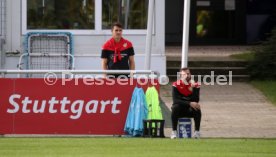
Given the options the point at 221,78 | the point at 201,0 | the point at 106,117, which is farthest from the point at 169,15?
the point at 106,117

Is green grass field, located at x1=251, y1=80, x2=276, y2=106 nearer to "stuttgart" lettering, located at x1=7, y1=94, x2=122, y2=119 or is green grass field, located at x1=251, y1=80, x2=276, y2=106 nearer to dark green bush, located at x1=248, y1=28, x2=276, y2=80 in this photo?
dark green bush, located at x1=248, y1=28, x2=276, y2=80

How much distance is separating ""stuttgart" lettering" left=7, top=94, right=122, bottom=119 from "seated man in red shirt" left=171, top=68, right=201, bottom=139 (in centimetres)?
106

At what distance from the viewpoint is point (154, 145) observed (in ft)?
46.3

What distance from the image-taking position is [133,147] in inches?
548

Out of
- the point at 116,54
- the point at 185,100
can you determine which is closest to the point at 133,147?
the point at 185,100

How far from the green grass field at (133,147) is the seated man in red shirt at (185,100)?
59 cm

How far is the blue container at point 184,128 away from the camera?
15.7 meters

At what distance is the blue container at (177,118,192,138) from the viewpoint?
15.7 meters

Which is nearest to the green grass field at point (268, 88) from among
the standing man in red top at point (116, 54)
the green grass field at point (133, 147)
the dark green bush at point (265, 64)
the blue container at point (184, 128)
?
the dark green bush at point (265, 64)

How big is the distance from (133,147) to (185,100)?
204 centimetres

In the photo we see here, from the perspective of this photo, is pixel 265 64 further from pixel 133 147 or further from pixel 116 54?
pixel 133 147

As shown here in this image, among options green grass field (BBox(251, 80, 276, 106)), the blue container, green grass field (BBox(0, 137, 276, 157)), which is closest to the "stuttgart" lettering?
green grass field (BBox(0, 137, 276, 157))

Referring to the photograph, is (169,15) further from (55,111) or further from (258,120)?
(55,111)

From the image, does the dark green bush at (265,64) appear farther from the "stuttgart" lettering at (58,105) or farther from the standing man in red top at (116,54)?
the "stuttgart" lettering at (58,105)
